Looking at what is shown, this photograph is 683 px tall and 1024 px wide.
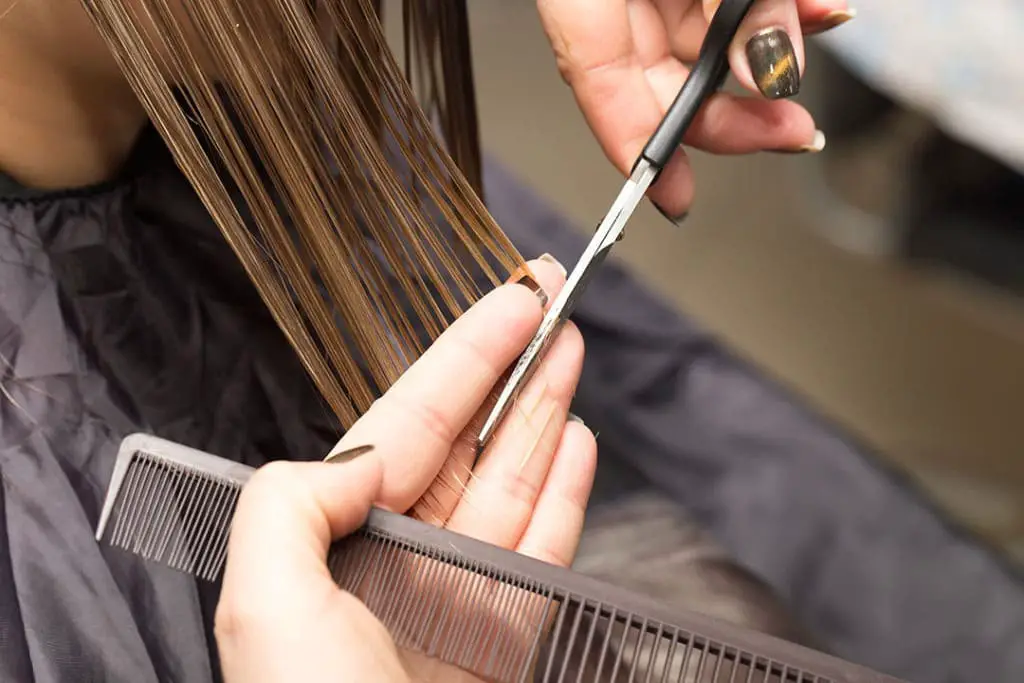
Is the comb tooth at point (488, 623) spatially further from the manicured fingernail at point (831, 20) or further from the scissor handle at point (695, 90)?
the manicured fingernail at point (831, 20)

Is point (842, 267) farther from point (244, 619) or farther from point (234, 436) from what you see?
point (244, 619)

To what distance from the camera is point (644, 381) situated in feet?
3.05

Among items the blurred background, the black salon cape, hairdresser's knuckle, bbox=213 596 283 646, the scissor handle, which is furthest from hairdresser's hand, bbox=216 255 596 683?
the blurred background

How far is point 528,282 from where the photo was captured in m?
0.56

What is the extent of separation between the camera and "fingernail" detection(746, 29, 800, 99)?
54cm

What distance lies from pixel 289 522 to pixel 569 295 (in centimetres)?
25

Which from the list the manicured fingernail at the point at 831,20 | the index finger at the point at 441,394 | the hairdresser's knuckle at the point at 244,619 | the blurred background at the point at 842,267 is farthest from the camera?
the blurred background at the point at 842,267

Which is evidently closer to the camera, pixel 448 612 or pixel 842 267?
pixel 448 612

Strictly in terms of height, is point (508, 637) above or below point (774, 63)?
below

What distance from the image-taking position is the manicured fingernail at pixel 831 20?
586mm

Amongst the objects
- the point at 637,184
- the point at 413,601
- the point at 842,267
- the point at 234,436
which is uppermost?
the point at 637,184

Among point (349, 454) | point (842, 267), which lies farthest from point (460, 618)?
point (842, 267)

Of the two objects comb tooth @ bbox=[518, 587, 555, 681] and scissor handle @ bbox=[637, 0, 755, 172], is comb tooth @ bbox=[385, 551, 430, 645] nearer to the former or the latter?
comb tooth @ bbox=[518, 587, 555, 681]

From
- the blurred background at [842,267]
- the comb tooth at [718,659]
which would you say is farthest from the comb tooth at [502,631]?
the blurred background at [842,267]
